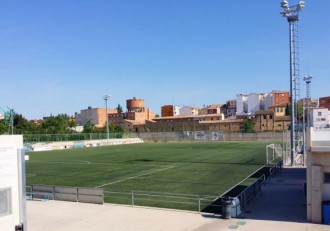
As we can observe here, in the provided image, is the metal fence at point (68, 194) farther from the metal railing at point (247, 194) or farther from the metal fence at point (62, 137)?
the metal fence at point (62, 137)

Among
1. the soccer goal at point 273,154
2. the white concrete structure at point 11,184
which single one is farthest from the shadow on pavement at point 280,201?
the soccer goal at point 273,154

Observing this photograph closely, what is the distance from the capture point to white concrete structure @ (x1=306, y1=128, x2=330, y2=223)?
18156mm

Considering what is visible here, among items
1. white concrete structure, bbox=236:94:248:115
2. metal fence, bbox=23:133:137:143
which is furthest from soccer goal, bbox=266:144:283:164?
white concrete structure, bbox=236:94:248:115

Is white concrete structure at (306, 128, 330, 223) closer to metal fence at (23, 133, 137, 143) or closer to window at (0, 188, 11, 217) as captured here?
window at (0, 188, 11, 217)

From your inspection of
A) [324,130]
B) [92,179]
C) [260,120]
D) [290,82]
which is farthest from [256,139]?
[324,130]

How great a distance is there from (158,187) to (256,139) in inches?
3218

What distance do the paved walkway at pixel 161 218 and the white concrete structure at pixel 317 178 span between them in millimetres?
718

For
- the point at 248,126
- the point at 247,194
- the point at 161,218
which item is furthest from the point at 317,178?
the point at 248,126

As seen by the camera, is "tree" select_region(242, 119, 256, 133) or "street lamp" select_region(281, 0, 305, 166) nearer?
"street lamp" select_region(281, 0, 305, 166)

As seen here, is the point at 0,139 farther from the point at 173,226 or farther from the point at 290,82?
the point at 290,82

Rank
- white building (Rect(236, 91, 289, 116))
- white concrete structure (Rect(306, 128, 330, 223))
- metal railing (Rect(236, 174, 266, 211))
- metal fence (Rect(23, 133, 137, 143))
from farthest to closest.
Answer: white building (Rect(236, 91, 289, 116)) < metal fence (Rect(23, 133, 137, 143)) < metal railing (Rect(236, 174, 266, 211)) < white concrete structure (Rect(306, 128, 330, 223))

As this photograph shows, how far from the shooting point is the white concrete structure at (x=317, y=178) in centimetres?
1816

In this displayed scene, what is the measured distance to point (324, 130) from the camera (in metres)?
20.1

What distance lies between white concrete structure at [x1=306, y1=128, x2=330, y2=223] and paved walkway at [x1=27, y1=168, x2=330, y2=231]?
72 cm
